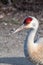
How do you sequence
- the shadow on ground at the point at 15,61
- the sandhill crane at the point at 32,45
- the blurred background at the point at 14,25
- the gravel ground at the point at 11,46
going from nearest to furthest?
the sandhill crane at the point at 32,45, the shadow on ground at the point at 15,61, the gravel ground at the point at 11,46, the blurred background at the point at 14,25

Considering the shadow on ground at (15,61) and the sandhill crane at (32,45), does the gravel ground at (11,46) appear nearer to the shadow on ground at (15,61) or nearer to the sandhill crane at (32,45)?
the shadow on ground at (15,61)

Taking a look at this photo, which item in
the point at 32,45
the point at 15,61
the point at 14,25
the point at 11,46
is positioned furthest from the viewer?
the point at 14,25

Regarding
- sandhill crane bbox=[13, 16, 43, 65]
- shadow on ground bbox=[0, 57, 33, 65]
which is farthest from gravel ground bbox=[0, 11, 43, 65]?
sandhill crane bbox=[13, 16, 43, 65]

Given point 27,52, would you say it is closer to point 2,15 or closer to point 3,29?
point 3,29

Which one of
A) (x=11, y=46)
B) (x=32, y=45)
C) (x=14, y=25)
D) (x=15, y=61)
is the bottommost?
(x=14, y=25)

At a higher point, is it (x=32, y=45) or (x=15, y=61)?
(x=32, y=45)

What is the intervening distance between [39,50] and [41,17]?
396 cm

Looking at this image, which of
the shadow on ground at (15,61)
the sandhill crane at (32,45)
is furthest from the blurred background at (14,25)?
Answer: the sandhill crane at (32,45)

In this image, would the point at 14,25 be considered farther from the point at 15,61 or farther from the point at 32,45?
the point at 32,45

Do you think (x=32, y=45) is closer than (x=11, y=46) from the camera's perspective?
Yes

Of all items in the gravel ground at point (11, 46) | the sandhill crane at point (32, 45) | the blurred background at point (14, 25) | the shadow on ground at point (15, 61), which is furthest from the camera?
the blurred background at point (14, 25)

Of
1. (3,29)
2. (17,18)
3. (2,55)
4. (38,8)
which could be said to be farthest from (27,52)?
(38,8)

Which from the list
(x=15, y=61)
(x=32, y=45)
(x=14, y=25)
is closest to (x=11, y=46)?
(x=15, y=61)

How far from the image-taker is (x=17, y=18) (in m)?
9.66
